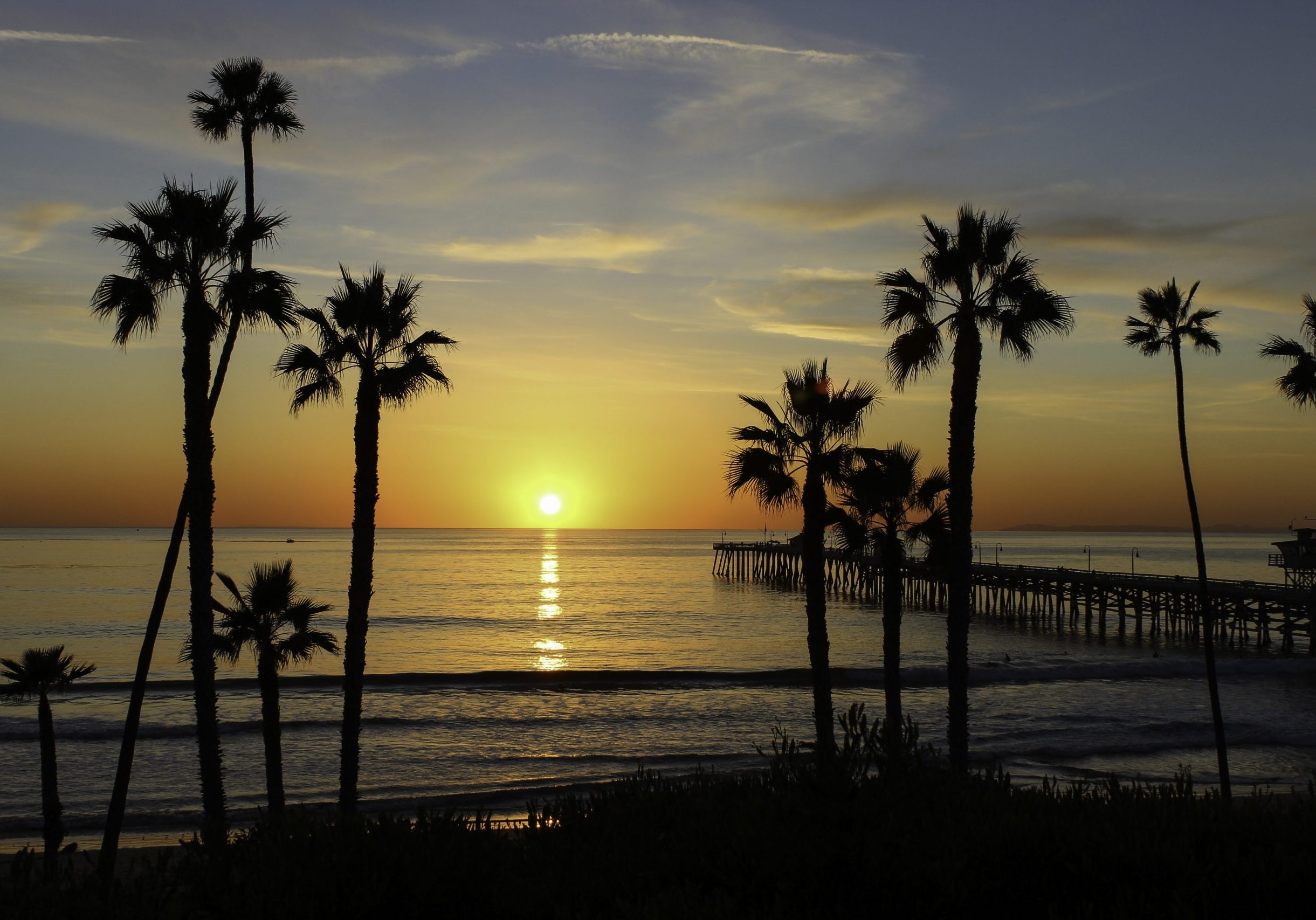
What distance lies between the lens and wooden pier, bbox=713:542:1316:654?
172 ft

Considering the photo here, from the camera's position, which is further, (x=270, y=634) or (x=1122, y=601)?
(x=1122, y=601)

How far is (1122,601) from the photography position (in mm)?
63062

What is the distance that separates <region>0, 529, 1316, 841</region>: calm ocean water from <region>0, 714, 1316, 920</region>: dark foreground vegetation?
1356 cm

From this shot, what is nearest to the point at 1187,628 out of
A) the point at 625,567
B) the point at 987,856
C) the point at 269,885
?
the point at 987,856

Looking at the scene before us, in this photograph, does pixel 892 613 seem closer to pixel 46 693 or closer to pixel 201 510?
pixel 201 510

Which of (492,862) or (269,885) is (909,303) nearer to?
(492,862)

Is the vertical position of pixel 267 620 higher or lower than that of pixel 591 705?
higher

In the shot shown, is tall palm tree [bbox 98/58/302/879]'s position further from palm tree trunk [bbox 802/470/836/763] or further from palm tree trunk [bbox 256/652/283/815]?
palm tree trunk [bbox 802/470/836/763]

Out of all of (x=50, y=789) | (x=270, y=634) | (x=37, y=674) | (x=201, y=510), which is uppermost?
(x=201, y=510)

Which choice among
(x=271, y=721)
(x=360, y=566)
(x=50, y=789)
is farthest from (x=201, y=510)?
(x=50, y=789)

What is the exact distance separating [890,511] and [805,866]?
1423cm

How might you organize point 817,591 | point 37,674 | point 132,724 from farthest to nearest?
1. point 817,591
2. point 37,674
3. point 132,724

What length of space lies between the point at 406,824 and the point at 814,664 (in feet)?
39.6

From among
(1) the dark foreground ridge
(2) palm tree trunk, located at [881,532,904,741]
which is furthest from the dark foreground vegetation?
(2) palm tree trunk, located at [881,532,904,741]
